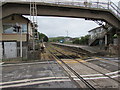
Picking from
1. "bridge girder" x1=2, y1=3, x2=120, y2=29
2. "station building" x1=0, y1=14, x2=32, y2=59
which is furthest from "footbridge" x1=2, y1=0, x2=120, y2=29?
"station building" x1=0, y1=14, x2=32, y2=59

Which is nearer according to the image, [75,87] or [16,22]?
[75,87]

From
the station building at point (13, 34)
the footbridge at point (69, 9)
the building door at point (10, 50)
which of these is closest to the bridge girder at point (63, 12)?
the footbridge at point (69, 9)

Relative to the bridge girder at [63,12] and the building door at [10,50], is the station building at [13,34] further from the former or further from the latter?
the bridge girder at [63,12]

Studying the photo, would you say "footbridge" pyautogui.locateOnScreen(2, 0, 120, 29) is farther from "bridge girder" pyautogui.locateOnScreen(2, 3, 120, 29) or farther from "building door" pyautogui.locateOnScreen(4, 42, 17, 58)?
"building door" pyautogui.locateOnScreen(4, 42, 17, 58)

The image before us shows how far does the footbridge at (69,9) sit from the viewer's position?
41.3 ft

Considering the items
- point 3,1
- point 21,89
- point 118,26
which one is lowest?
point 21,89

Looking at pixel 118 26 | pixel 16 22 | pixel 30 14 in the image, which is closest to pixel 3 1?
pixel 30 14

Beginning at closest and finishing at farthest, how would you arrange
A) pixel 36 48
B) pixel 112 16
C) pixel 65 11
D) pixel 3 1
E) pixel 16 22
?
pixel 3 1
pixel 36 48
pixel 65 11
pixel 112 16
pixel 16 22

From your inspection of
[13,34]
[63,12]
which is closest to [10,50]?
[13,34]

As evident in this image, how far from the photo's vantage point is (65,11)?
1415 cm

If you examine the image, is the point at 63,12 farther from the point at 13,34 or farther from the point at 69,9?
the point at 13,34

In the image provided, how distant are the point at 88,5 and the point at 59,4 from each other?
415cm

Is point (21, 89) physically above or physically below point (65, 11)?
below

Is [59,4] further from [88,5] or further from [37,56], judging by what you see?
[37,56]
